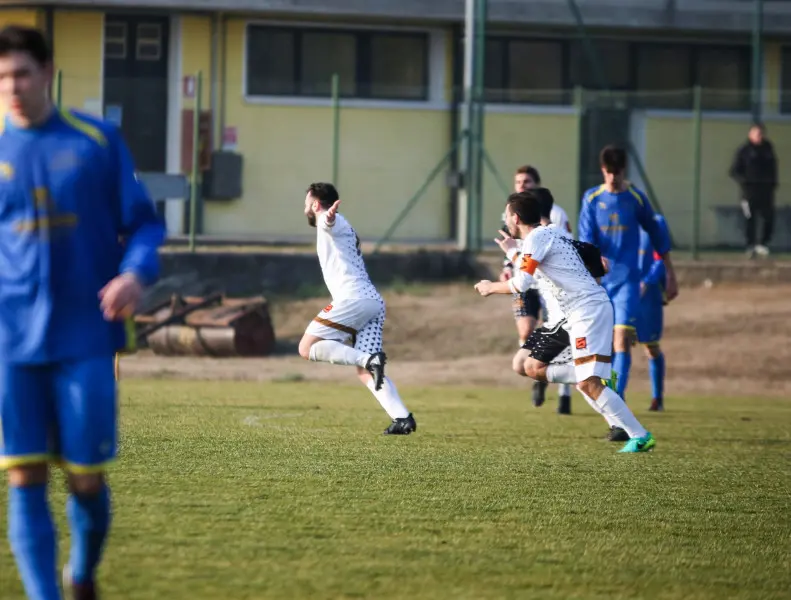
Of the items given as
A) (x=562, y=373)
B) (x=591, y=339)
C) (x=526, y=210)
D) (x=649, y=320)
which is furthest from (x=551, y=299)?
(x=649, y=320)

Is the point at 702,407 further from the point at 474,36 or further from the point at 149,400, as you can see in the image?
the point at 474,36

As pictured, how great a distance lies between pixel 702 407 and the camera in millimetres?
14727

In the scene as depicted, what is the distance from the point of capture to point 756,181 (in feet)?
75.3

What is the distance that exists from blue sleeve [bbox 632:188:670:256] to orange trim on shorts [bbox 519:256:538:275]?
110 inches

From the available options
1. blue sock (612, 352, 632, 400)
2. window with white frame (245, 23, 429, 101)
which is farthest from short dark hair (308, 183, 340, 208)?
window with white frame (245, 23, 429, 101)

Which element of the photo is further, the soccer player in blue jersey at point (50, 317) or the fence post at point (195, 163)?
the fence post at point (195, 163)

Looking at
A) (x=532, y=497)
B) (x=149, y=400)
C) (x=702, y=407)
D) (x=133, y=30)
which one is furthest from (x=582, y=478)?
(x=133, y=30)

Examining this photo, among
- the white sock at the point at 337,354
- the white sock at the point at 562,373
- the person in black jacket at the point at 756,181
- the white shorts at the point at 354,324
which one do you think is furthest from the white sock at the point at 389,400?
the person in black jacket at the point at 756,181

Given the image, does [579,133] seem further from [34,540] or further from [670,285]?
[34,540]

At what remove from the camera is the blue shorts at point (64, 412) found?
4.82 meters

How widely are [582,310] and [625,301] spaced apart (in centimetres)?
246


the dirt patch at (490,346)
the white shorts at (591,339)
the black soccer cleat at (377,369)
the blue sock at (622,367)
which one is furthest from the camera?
the dirt patch at (490,346)

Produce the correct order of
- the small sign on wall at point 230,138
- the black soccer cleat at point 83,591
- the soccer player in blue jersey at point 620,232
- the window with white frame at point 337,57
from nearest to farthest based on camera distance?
the black soccer cleat at point 83,591
the soccer player in blue jersey at point 620,232
the small sign on wall at point 230,138
the window with white frame at point 337,57

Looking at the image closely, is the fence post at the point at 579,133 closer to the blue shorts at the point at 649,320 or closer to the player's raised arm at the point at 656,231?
the blue shorts at the point at 649,320
